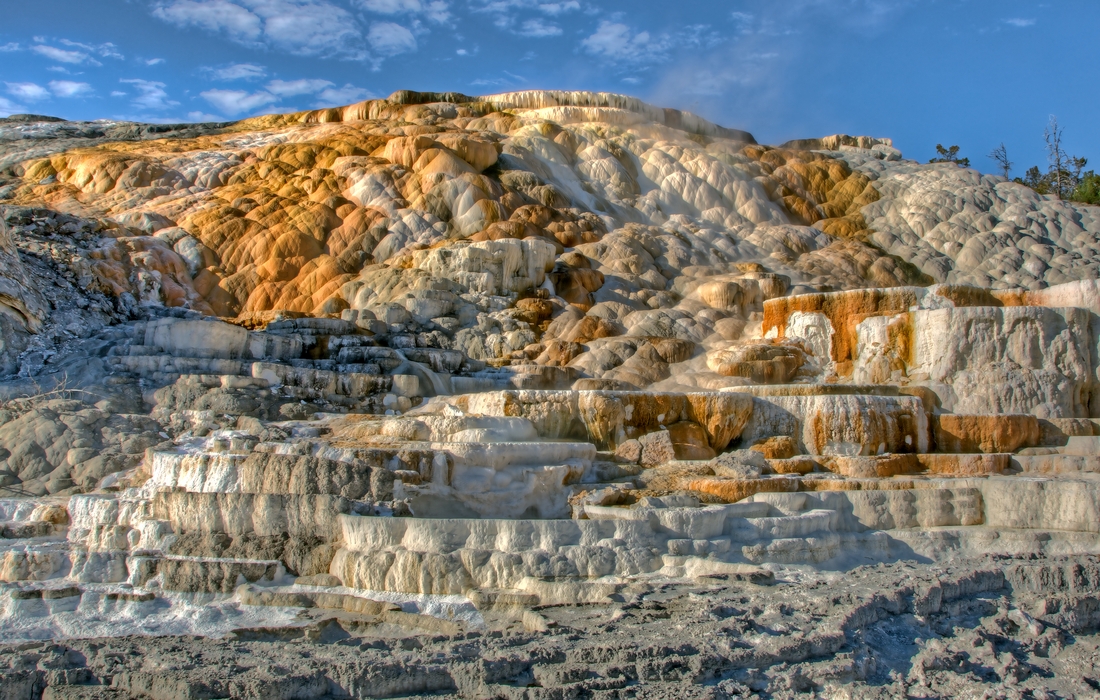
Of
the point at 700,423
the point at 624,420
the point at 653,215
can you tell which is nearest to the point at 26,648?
the point at 624,420

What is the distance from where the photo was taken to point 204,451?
297 inches

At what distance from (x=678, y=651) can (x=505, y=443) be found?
3.26 meters

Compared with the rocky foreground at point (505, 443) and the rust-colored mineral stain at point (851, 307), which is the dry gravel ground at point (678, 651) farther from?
the rust-colored mineral stain at point (851, 307)

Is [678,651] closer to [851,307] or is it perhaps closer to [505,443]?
[505,443]

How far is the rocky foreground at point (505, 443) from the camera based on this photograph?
4.73 metres

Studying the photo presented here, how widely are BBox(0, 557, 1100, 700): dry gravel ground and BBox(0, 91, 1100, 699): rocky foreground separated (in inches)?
1.0

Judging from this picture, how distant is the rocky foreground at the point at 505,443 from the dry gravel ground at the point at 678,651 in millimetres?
25

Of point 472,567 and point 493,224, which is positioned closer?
point 472,567

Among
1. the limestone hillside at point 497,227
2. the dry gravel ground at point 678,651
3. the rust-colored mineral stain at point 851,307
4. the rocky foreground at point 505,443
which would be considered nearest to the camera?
the dry gravel ground at point 678,651

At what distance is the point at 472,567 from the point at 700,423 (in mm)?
3806

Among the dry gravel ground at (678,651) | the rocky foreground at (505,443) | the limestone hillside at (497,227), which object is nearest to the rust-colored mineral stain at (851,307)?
the rocky foreground at (505,443)

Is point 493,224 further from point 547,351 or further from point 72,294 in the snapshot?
point 72,294

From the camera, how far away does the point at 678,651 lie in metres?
4.38

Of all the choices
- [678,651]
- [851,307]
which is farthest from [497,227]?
[678,651]
